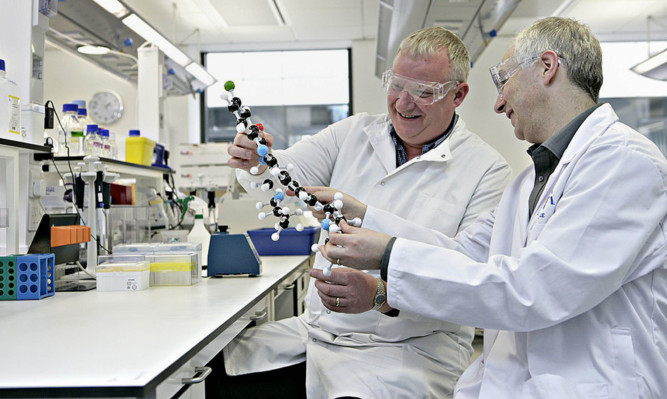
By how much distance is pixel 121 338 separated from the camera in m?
1.14

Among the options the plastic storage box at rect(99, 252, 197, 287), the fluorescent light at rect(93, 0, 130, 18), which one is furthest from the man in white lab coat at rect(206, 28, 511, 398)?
the fluorescent light at rect(93, 0, 130, 18)

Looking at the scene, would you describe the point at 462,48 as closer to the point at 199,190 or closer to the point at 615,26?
the point at 199,190

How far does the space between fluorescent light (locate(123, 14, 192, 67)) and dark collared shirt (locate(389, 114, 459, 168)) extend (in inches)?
96.1

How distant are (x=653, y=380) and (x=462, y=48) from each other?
1.25m

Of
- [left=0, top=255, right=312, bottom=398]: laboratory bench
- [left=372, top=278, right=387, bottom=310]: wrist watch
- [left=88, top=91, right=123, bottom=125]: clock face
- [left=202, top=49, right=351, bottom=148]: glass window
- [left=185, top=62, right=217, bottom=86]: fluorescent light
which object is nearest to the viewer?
[left=0, top=255, right=312, bottom=398]: laboratory bench

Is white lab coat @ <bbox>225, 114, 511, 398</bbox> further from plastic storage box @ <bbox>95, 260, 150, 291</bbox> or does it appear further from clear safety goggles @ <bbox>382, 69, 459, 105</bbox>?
plastic storage box @ <bbox>95, 260, 150, 291</bbox>

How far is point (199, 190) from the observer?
15.7 ft

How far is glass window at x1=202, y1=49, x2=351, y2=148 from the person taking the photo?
7586 millimetres

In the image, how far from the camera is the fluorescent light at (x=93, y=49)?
4.11m

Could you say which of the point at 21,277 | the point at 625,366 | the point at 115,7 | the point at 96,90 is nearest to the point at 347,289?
the point at 625,366

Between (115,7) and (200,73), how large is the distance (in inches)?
74.1

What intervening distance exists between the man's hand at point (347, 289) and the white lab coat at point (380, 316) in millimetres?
163

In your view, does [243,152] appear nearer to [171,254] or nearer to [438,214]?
[171,254]

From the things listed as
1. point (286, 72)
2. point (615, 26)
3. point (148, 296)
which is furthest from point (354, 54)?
point (148, 296)
